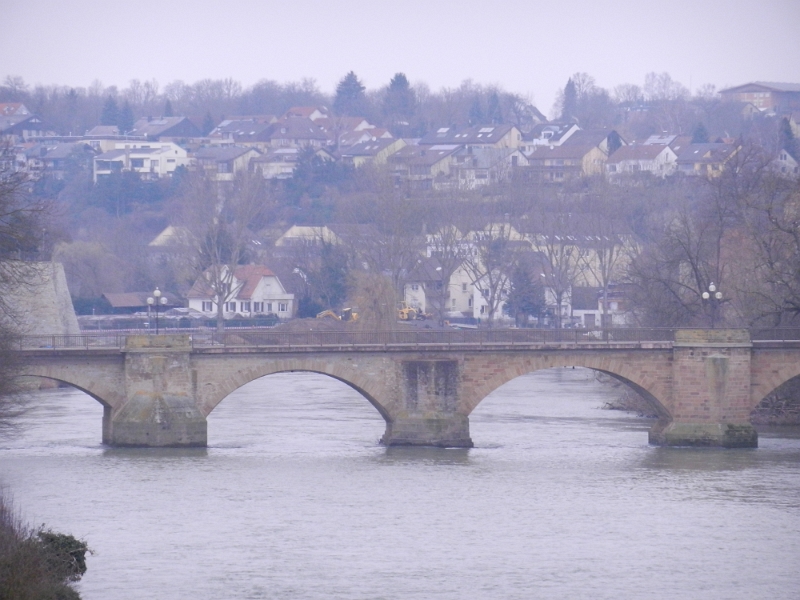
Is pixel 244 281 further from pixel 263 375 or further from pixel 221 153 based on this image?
pixel 263 375

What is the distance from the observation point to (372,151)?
134 meters

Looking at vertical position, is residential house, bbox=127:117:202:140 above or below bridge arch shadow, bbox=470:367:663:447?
above

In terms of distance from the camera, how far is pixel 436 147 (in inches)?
5428

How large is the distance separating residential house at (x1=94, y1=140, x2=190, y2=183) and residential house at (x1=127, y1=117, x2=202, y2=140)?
1259 centimetres

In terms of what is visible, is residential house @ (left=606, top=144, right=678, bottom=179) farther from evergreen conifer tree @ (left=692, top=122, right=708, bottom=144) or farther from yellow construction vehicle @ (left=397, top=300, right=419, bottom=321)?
yellow construction vehicle @ (left=397, top=300, right=419, bottom=321)

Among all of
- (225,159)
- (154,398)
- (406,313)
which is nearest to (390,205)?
(406,313)

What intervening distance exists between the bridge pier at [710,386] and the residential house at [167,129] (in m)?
107

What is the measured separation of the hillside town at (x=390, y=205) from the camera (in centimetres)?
8994

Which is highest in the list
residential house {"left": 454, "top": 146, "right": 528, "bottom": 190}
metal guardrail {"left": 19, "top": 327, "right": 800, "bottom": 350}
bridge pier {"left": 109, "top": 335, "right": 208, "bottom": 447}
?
residential house {"left": 454, "top": 146, "right": 528, "bottom": 190}

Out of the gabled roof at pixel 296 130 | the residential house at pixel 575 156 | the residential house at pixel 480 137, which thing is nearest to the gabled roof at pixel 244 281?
the residential house at pixel 575 156

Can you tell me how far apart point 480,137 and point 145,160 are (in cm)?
2896

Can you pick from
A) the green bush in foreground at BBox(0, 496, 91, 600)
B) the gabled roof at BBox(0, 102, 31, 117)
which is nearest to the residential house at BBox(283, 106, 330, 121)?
the gabled roof at BBox(0, 102, 31, 117)

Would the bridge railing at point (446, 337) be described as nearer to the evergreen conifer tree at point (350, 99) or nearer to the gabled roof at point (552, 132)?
the gabled roof at point (552, 132)

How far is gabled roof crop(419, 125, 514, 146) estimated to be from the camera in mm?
139125
